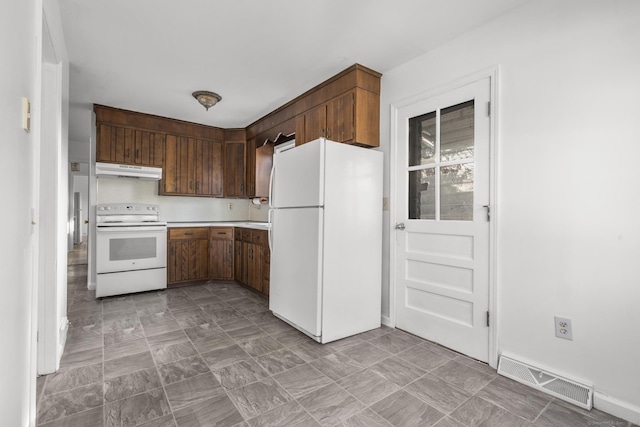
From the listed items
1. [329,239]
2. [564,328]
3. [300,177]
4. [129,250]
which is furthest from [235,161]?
[564,328]

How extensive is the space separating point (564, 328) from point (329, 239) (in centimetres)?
167

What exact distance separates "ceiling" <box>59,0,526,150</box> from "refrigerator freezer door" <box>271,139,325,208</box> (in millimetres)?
831

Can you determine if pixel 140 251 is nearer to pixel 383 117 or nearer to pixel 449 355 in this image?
pixel 383 117

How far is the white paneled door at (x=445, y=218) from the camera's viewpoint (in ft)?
7.59

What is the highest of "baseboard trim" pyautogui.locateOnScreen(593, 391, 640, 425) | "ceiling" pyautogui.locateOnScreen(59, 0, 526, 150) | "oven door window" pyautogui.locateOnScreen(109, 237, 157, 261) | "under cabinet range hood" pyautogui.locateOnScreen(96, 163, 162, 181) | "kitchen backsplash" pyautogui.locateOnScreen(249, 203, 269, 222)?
"ceiling" pyautogui.locateOnScreen(59, 0, 526, 150)

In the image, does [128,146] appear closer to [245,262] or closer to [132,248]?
[132,248]

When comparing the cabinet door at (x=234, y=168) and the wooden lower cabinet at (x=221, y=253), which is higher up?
the cabinet door at (x=234, y=168)

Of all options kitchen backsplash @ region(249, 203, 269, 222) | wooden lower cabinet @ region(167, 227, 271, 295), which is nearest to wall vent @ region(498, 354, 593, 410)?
wooden lower cabinet @ region(167, 227, 271, 295)

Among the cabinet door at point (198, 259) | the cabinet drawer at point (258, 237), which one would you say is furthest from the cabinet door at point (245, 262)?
the cabinet door at point (198, 259)

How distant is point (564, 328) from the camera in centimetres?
190

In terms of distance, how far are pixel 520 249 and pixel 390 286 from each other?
1186 mm

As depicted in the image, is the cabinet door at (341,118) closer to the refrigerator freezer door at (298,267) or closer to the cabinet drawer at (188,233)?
the refrigerator freezer door at (298,267)

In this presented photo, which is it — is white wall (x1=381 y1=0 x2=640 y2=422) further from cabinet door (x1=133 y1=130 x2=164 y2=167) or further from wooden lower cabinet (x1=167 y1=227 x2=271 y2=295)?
cabinet door (x1=133 y1=130 x2=164 y2=167)

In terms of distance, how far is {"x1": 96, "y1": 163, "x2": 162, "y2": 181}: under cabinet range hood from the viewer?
3.98m
